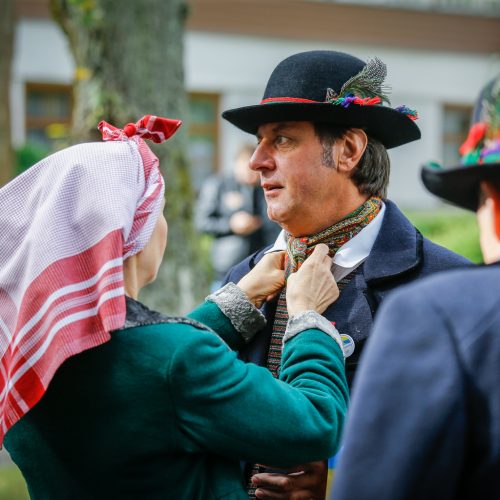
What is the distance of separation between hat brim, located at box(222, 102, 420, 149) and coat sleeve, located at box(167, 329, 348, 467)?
36.6 inches

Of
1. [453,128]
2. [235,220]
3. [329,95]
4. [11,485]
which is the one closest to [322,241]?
[329,95]

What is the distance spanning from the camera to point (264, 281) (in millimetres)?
2520

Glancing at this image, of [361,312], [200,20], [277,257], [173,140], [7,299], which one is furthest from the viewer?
[200,20]

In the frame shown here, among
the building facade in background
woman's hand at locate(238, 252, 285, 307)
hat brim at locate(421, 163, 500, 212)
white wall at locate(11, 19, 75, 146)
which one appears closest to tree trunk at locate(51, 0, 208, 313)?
woman's hand at locate(238, 252, 285, 307)

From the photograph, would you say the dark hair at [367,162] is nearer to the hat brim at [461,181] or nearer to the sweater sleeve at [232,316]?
the sweater sleeve at [232,316]

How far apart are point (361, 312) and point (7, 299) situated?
1.04m

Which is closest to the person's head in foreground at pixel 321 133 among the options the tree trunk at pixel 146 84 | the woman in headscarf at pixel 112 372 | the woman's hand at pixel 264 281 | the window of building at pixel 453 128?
the woman's hand at pixel 264 281

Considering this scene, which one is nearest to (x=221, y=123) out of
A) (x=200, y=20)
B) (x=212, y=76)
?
(x=212, y=76)

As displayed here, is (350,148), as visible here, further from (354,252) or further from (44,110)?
(44,110)

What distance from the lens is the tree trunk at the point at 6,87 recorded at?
10270mm

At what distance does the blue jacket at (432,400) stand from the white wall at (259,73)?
48.9 ft

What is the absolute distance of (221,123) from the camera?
1827cm

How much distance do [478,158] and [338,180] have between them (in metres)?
1.08

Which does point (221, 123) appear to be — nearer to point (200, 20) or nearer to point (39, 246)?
point (200, 20)
